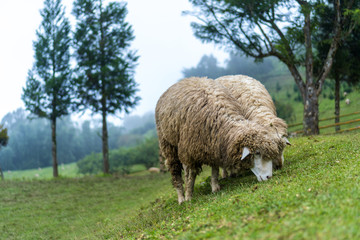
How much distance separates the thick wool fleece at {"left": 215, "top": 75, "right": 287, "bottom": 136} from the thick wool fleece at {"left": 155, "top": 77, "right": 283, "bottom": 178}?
0.29 metres

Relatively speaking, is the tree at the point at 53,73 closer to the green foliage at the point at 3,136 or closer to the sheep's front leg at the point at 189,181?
the green foliage at the point at 3,136

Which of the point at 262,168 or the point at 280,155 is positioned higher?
the point at 280,155

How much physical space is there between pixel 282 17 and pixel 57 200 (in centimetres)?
1356

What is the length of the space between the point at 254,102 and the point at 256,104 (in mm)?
120

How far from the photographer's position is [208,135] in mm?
6680

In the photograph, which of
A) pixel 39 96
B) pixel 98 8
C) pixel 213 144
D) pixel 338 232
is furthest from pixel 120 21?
pixel 338 232

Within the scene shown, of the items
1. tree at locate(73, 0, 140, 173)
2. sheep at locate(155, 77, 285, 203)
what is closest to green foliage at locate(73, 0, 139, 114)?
tree at locate(73, 0, 140, 173)

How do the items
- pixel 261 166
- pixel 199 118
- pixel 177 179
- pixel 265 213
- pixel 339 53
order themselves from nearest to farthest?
pixel 265 213 < pixel 261 166 < pixel 199 118 < pixel 177 179 < pixel 339 53

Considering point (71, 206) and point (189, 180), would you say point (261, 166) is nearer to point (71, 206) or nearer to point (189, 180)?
point (189, 180)

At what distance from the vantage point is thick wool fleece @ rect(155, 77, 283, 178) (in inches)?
245

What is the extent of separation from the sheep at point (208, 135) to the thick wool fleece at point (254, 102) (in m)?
0.30

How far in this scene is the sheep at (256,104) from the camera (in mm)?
6637

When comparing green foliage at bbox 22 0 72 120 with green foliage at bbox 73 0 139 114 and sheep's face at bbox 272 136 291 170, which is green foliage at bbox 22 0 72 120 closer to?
green foliage at bbox 73 0 139 114

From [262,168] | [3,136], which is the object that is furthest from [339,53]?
[3,136]
